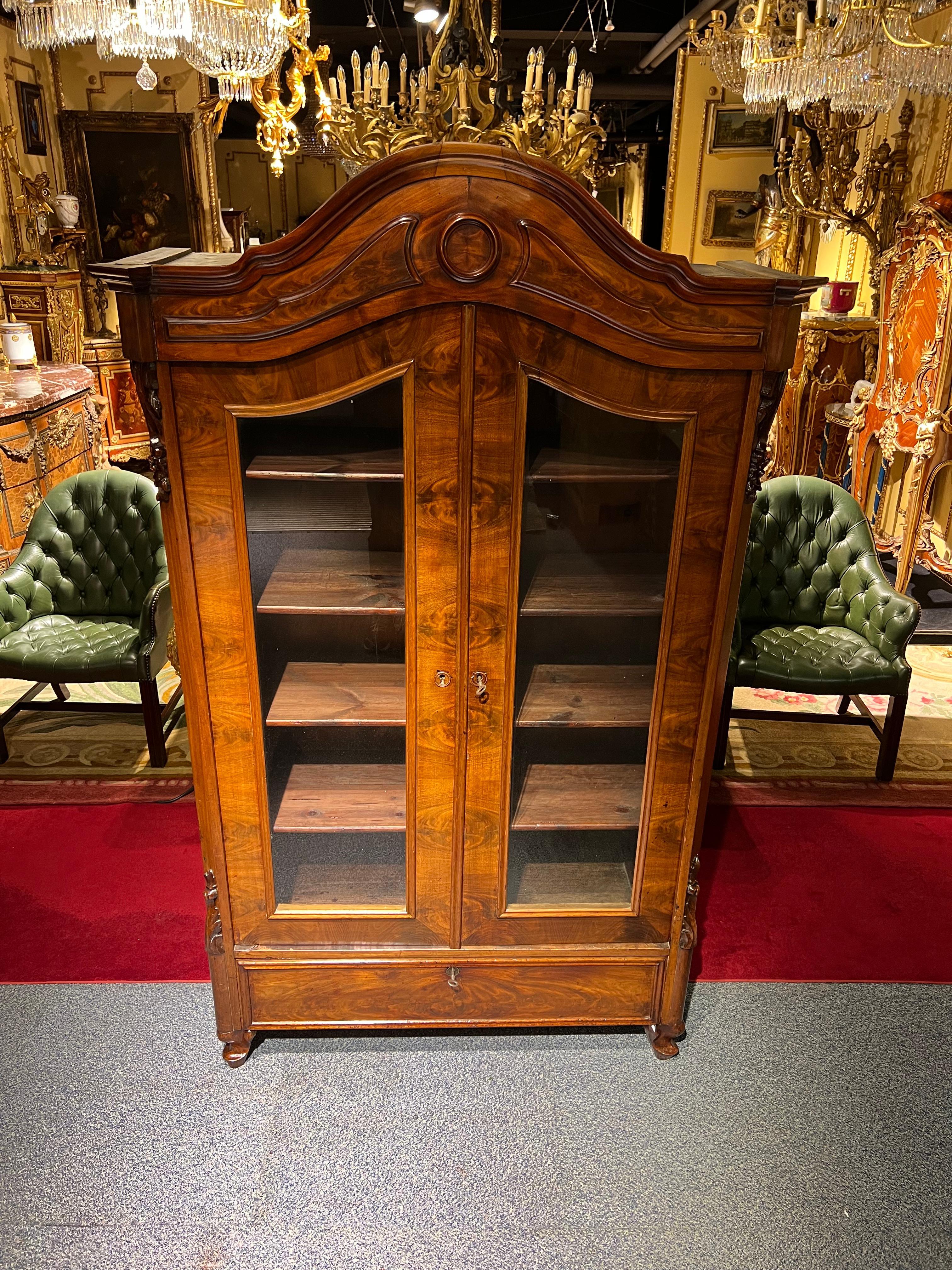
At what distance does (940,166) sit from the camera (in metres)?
5.29

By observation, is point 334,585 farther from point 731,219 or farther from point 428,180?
point 731,219

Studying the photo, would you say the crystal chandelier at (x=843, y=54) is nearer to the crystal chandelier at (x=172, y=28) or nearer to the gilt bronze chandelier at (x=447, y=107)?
the gilt bronze chandelier at (x=447, y=107)

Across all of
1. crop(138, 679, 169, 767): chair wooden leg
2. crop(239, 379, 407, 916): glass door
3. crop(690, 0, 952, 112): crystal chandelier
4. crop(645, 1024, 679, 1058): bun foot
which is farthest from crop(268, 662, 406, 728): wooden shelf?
crop(690, 0, 952, 112): crystal chandelier

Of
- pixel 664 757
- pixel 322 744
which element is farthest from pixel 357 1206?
pixel 664 757

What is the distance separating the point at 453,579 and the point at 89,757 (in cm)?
244

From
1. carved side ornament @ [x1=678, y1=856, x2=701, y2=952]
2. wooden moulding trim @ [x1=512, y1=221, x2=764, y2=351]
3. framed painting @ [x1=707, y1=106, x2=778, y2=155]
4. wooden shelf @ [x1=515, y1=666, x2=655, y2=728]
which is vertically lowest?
carved side ornament @ [x1=678, y1=856, x2=701, y2=952]

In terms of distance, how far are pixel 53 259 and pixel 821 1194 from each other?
7.63m

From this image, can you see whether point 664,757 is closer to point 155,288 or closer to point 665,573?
point 665,573

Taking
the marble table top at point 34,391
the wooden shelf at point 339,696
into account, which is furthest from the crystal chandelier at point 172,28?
the wooden shelf at point 339,696

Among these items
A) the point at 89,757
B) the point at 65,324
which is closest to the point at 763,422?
the point at 89,757

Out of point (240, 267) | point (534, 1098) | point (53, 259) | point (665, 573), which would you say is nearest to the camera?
point (240, 267)

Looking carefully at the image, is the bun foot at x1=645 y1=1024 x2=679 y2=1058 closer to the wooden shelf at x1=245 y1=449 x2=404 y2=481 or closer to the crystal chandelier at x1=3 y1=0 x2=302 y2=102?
the wooden shelf at x1=245 y1=449 x2=404 y2=481

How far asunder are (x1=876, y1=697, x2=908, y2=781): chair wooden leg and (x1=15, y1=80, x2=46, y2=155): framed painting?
7.08 m

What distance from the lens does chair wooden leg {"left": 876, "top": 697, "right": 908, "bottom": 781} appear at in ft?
11.9
